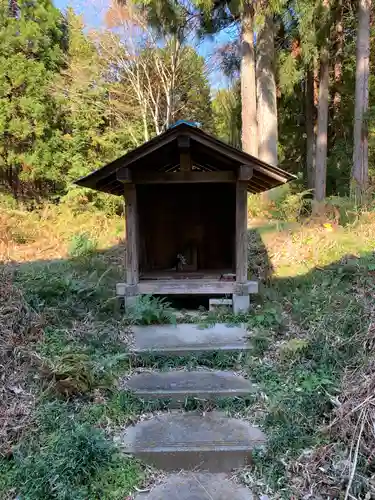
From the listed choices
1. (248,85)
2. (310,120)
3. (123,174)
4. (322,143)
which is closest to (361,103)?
(322,143)

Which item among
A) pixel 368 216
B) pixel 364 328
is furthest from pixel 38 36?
pixel 364 328

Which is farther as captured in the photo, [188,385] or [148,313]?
[148,313]

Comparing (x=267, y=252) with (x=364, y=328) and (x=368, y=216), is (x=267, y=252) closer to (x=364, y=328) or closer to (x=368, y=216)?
(x=368, y=216)

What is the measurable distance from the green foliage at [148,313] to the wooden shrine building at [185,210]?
0.24m

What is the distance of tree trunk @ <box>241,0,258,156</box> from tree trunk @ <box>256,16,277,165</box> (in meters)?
0.19

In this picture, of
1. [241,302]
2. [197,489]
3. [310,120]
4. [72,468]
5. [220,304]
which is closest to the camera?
[72,468]

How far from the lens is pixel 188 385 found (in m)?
3.40

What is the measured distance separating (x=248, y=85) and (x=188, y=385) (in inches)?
352

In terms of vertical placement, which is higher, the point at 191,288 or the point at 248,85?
the point at 248,85

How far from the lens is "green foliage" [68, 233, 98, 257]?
26.2 ft

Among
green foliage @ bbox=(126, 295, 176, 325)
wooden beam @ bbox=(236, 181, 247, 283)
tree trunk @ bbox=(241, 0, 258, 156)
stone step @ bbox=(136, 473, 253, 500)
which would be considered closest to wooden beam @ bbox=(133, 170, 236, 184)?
wooden beam @ bbox=(236, 181, 247, 283)

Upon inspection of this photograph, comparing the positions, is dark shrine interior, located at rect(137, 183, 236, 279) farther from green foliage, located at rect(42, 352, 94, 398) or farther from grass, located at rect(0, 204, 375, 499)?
green foliage, located at rect(42, 352, 94, 398)

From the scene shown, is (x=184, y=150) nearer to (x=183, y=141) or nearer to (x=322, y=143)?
(x=183, y=141)

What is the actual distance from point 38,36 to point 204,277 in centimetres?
1016
